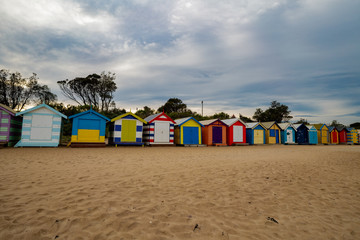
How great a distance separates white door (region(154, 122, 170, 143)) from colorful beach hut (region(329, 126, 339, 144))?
114 feet

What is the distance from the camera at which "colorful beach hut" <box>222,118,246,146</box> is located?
25.0m

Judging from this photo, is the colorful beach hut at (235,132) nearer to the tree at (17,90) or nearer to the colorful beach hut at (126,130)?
the colorful beach hut at (126,130)

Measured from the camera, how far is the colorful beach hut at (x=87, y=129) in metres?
16.6

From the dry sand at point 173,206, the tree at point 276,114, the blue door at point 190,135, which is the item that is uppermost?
the tree at point 276,114

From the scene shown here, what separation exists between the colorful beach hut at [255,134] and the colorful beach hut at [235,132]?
204 centimetres

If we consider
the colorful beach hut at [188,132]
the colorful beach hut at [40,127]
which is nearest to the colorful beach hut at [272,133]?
the colorful beach hut at [188,132]

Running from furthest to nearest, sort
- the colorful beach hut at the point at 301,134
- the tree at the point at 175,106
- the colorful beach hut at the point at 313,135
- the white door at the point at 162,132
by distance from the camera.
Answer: the tree at the point at 175,106 → the colorful beach hut at the point at 313,135 → the colorful beach hut at the point at 301,134 → the white door at the point at 162,132

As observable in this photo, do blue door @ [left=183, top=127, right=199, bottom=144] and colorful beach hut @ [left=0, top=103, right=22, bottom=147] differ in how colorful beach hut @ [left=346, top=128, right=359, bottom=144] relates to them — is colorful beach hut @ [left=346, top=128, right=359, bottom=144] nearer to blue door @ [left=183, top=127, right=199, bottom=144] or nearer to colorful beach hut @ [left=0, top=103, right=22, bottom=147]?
blue door @ [left=183, top=127, right=199, bottom=144]

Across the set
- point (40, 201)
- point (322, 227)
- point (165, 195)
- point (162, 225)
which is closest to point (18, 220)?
point (40, 201)

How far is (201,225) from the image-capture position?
129 inches

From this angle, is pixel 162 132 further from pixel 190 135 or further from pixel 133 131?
Result: pixel 190 135

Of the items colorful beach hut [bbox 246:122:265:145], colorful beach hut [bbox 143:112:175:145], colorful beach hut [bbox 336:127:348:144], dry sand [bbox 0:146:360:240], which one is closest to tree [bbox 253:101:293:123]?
colorful beach hut [bbox 336:127:348:144]

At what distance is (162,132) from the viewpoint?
20734 millimetres

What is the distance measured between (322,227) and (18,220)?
515cm
